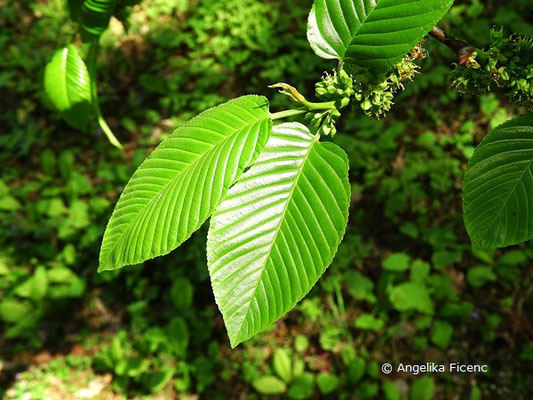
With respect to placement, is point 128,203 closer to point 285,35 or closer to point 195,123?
point 195,123

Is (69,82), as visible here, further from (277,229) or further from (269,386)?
(269,386)

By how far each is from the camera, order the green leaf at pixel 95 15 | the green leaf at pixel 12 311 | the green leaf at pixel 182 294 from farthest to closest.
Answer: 1. the green leaf at pixel 12 311
2. the green leaf at pixel 182 294
3. the green leaf at pixel 95 15

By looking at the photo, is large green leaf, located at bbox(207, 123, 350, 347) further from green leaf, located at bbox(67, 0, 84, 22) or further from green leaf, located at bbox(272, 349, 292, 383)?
green leaf, located at bbox(272, 349, 292, 383)

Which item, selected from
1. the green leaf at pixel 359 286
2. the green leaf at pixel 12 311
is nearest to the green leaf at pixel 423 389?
the green leaf at pixel 359 286

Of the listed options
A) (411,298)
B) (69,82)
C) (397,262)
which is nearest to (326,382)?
(411,298)

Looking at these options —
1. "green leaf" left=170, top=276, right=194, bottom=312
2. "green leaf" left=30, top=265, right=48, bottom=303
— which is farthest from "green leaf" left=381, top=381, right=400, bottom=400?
"green leaf" left=30, top=265, right=48, bottom=303

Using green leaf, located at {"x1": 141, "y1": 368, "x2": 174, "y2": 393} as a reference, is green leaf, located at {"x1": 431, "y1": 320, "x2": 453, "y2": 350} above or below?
above

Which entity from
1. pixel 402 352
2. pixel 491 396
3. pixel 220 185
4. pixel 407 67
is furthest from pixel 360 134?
pixel 220 185

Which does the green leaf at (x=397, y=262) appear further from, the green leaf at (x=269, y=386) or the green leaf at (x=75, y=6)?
the green leaf at (x=75, y=6)
